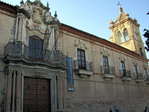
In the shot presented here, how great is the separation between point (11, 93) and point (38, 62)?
2.30 metres

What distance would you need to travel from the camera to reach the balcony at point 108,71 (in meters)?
14.0

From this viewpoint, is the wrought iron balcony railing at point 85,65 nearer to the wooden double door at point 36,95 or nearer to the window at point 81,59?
the window at point 81,59

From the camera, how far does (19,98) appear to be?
8.38 meters

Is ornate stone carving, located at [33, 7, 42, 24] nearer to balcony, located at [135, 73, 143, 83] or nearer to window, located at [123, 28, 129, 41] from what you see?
balcony, located at [135, 73, 143, 83]

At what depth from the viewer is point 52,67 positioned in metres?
10.4

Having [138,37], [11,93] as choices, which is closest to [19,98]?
[11,93]

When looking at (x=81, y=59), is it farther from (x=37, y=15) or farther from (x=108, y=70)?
(x=37, y=15)

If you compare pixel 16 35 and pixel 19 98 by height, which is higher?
pixel 16 35

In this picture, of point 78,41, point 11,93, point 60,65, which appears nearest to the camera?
point 11,93

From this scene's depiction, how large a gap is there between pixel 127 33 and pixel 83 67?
13227 millimetres

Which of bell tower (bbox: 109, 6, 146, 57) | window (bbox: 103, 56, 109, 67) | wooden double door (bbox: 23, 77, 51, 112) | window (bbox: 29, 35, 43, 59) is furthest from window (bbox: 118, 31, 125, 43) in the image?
wooden double door (bbox: 23, 77, 51, 112)

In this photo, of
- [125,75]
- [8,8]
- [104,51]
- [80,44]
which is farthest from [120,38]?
[8,8]

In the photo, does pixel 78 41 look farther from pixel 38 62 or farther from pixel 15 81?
pixel 15 81

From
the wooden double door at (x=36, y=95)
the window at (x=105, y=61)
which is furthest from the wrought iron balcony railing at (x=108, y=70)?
the wooden double door at (x=36, y=95)
